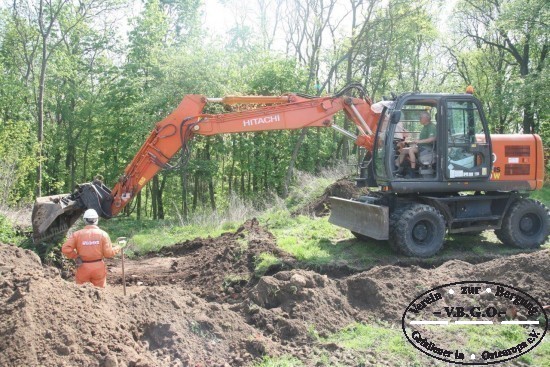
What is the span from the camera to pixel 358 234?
34.4ft

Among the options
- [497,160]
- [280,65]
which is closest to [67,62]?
[280,65]

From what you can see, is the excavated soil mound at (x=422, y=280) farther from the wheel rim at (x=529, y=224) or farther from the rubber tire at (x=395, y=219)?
the wheel rim at (x=529, y=224)

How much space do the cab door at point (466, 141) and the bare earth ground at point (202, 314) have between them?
7.43 feet

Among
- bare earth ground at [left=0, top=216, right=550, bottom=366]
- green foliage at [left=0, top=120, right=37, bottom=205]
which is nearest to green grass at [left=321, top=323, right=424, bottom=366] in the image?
bare earth ground at [left=0, top=216, right=550, bottom=366]

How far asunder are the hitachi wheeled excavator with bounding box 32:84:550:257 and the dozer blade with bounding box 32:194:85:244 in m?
0.02

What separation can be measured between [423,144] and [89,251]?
6.05 m

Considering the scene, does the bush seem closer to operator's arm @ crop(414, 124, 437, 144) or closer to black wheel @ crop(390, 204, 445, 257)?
black wheel @ crop(390, 204, 445, 257)

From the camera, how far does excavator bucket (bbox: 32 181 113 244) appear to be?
8688 mm

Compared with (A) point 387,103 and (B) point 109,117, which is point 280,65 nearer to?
(B) point 109,117

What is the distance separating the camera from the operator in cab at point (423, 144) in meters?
9.20

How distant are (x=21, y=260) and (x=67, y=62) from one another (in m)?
20.1

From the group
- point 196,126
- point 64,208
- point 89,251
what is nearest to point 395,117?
point 196,126

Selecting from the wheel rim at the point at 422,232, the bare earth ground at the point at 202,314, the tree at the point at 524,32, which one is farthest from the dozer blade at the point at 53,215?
the tree at the point at 524,32

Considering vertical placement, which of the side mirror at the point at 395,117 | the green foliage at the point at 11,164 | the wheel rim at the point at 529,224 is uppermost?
the side mirror at the point at 395,117
